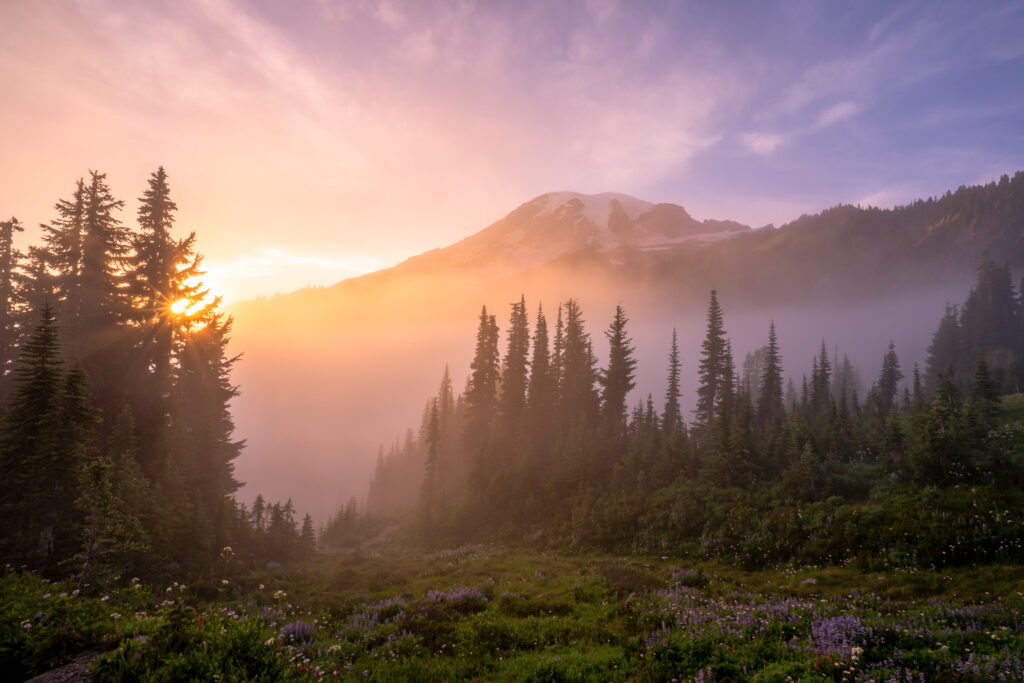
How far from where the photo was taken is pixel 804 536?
1861 centimetres

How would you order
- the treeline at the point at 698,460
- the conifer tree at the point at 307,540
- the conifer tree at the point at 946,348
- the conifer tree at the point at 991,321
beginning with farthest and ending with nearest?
1. the conifer tree at the point at 946,348
2. the conifer tree at the point at 991,321
3. the conifer tree at the point at 307,540
4. the treeline at the point at 698,460

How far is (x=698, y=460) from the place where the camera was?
30.0 metres

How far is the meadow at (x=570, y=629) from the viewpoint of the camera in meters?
6.58

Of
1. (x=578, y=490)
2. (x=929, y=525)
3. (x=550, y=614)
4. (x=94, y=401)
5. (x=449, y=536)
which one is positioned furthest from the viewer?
(x=449, y=536)

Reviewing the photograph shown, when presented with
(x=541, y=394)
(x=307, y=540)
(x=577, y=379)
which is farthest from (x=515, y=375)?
(x=307, y=540)

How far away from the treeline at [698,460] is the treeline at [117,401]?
2089cm

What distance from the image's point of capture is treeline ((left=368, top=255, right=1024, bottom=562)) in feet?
62.6

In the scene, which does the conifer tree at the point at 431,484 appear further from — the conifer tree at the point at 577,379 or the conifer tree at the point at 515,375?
the conifer tree at the point at 577,379

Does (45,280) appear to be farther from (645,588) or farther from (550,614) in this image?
(645,588)

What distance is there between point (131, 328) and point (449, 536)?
29.4m

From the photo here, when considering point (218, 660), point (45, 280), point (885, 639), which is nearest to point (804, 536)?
point (885, 639)

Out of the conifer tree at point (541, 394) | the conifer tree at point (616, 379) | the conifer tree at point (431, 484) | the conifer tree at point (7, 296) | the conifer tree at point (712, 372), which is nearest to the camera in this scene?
the conifer tree at point (7, 296)

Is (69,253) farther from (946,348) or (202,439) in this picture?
(946,348)

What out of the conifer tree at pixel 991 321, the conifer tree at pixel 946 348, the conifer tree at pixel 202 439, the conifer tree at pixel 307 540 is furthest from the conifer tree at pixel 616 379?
the conifer tree at pixel 946 348
